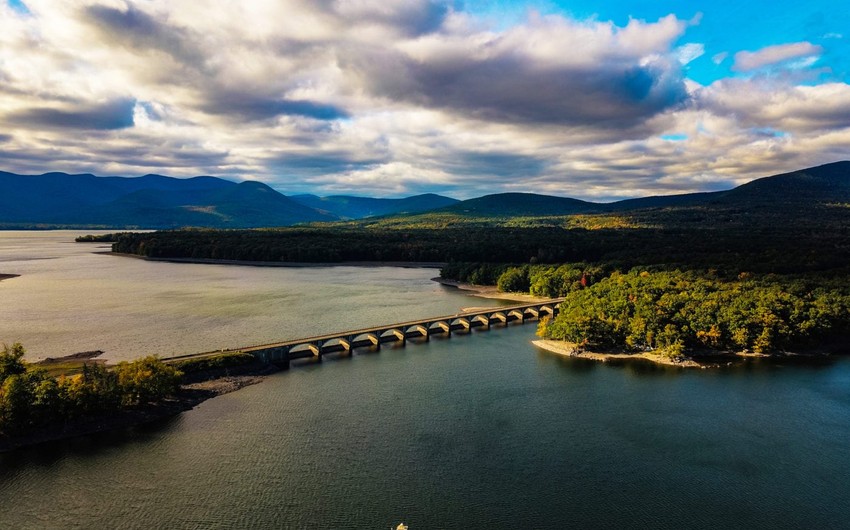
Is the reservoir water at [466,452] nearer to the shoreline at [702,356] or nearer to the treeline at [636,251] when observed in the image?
the shoreline at [702,356]

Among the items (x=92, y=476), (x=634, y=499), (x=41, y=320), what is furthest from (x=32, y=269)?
(x=634, y=499)

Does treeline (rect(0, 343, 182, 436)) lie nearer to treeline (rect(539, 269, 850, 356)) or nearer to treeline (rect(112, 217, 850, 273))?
treeline (rect(539, 269, 850, 356))

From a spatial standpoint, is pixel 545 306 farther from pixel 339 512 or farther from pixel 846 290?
pixel 339 512

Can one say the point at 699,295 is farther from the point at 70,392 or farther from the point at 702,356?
the point at 70,392

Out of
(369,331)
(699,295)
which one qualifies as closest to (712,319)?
(699,295)

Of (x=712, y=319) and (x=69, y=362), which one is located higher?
(x=712, y=319)
